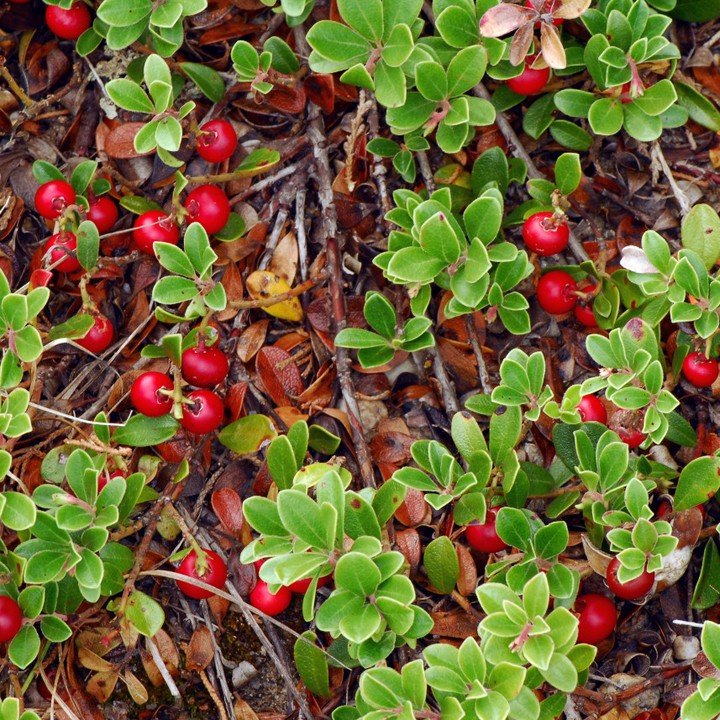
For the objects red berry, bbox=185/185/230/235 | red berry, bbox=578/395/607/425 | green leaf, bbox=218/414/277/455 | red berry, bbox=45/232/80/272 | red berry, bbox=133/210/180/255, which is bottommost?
green leaf, bbox=218/414/277/455

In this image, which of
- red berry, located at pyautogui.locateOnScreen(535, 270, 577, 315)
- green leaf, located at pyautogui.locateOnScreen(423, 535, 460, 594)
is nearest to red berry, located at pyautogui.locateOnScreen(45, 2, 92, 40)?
red berry, located at pyautogui.locateOnScreen(535, 270, 577, 315)

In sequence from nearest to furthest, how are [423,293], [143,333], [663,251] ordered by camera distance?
[663,251], [423,293], [143,333]

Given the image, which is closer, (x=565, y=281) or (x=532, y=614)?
(x=532, y=614)

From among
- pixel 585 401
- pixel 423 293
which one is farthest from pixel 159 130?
pixel 585 401

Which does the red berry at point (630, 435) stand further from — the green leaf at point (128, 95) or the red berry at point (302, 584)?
→ the green leaf at point (128, 95)

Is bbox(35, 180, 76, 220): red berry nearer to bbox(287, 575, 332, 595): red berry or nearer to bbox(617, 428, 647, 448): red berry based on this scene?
bbox(287, 575, 332, 595): red berry

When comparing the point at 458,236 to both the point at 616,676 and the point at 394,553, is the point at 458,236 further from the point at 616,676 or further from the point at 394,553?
the point at 616,676

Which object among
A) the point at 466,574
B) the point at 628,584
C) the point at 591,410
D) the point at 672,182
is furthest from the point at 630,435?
the point at 672,182
